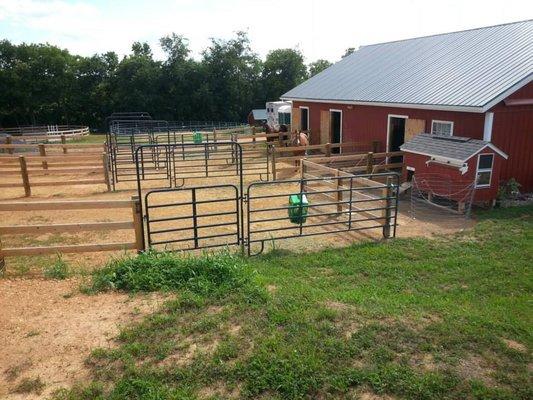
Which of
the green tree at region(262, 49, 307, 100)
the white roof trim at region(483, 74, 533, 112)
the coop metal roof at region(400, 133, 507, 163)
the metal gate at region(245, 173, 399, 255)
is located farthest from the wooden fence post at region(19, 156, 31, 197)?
the green tree at region(262, 49, 307, 100)

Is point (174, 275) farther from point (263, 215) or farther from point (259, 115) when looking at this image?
point (259, 115)

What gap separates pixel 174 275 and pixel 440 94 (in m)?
10.7

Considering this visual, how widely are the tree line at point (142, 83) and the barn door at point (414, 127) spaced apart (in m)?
32.6

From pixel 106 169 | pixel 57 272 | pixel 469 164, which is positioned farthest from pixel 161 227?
pixel 469 164

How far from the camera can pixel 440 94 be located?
13281mm

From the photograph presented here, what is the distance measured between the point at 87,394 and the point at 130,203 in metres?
3.79

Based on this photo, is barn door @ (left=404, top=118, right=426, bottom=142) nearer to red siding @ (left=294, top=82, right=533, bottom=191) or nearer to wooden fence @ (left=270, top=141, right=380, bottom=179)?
red siding @ (left=294, top=82, right=533, bottom=191)

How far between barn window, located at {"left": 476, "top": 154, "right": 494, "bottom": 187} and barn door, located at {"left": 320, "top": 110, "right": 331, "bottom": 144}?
1035cm

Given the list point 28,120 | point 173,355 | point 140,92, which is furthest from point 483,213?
point 28,120

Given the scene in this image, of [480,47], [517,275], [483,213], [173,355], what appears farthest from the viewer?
[480,47]

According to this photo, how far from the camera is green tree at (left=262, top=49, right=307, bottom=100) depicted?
47.0 m

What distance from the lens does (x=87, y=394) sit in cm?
385

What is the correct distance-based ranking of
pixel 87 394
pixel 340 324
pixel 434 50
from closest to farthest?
pixel 87 394 < pixel 340 324 < pixel 434 50

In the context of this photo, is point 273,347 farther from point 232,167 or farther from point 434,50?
point 434,50
